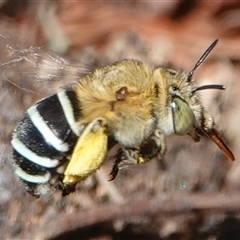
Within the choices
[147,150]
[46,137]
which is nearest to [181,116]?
[147,150]

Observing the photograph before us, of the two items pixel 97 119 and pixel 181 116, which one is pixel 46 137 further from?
pixel 181 116

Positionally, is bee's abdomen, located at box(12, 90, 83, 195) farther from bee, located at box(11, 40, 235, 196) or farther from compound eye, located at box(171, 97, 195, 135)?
compound eye, located at box(171, 97, 195, 135)

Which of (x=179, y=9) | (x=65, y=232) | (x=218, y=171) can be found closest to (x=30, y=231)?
(x=65, y=232)

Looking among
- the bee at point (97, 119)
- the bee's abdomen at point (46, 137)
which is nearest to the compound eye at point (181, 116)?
the bee at point (97, 119)

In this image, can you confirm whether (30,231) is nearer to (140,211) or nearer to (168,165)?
(140,211)

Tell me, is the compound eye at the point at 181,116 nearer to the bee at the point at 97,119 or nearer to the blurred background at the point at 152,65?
the bee at the point at 97,119

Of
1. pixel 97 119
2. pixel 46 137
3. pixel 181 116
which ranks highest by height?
pixel 181 116

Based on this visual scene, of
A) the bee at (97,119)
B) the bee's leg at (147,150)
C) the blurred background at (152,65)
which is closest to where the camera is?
the bee at (97,119)
